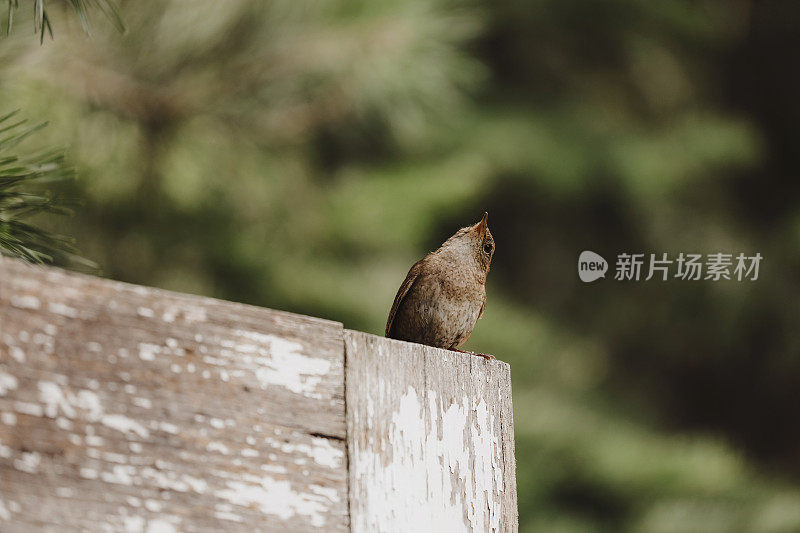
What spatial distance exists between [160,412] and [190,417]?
2 centimetres

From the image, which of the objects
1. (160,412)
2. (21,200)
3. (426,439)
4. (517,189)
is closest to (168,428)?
(160,412)

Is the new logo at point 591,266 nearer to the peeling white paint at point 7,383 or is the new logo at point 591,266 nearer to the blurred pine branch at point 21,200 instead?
the blurred pine branch at point 21,200

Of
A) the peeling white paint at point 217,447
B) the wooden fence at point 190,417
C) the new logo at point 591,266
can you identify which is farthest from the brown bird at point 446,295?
the new logo at point 591,266

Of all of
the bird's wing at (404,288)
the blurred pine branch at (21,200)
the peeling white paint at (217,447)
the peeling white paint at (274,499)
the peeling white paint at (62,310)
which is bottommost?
the peeling white paint at (274,499)

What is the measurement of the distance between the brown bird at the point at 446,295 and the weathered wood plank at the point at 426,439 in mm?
282

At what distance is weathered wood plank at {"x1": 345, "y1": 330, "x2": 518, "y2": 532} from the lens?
0.53 m

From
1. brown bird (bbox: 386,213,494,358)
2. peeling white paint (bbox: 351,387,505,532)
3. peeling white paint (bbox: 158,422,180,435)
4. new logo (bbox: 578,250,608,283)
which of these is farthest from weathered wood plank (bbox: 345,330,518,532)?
new logo (bbox: 578,250,608,283)

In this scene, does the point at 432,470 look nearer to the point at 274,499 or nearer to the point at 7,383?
the point at 274,499

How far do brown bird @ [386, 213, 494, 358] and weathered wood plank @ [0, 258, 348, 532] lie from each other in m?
0.46

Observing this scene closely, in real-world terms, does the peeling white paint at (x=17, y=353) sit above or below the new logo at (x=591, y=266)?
below

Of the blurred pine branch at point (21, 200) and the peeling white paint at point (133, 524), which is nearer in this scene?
the peeling white paint at point (133, 524)

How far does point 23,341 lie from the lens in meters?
0.41

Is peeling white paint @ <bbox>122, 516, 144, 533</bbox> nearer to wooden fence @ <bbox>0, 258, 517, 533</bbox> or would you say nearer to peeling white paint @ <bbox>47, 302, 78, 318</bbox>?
wooden fence @ <bbox>0, 258, 517, 533</bbox>

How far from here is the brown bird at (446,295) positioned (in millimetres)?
973
